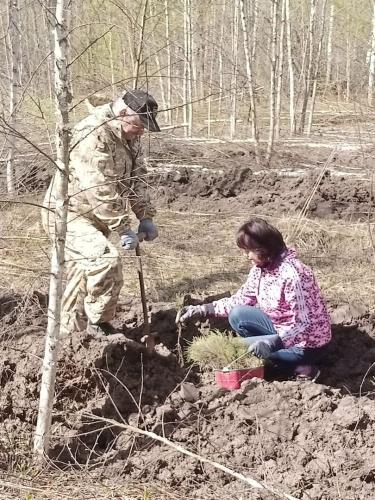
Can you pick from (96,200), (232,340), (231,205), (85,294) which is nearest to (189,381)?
(232,340)

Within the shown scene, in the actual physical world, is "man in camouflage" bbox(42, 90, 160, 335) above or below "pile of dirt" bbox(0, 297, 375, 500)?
above

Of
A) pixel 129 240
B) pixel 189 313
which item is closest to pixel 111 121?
pixel 129 240

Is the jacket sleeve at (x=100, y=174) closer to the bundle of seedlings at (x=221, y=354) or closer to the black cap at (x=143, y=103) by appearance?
the black cap at (x=143, y=103)

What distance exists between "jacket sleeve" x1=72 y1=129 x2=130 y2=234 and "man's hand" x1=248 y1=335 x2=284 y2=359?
1.10m

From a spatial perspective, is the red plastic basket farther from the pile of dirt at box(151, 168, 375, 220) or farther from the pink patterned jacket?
the pile of dirt at box(151, 168, 375, 220)

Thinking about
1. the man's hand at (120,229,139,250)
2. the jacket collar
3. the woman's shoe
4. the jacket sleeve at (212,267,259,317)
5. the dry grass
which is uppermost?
the jacket collar

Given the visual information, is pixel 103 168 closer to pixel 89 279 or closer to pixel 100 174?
pixel 100 174

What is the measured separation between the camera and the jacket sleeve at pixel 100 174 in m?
4.24

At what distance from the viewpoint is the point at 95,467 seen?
11.1 feet

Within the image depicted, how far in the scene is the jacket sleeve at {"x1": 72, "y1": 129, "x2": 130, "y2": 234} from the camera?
4.24 m

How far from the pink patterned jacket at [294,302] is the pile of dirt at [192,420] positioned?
1.19 ft

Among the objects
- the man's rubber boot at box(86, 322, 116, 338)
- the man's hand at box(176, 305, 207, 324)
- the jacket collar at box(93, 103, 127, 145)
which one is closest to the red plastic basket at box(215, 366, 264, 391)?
the man's hand at box(176, 305, 207, 324)

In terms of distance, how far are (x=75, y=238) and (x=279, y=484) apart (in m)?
2.16

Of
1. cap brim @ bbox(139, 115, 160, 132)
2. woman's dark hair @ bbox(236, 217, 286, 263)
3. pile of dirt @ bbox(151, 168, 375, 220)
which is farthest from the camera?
pile of dirt @ bbox(151, 168, 375, 220)
